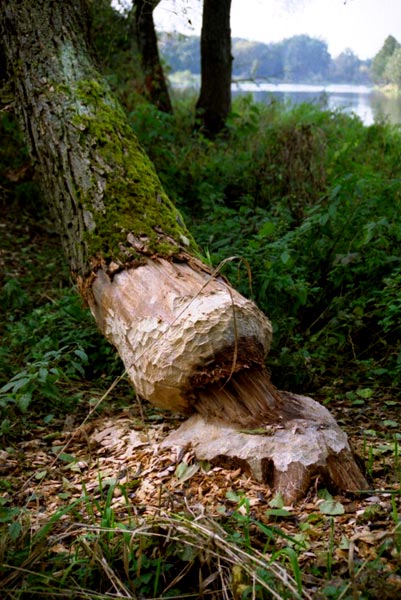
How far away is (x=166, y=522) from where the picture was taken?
2.19 meters

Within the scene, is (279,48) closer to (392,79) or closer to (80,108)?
(392,79)

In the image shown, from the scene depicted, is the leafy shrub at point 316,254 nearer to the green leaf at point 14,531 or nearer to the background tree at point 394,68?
the green leaf at point 14,531

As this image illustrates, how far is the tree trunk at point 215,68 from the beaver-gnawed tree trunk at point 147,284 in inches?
187

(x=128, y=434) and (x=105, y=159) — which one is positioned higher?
(x=105, y=159)

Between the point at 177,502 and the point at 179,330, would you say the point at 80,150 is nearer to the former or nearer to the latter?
the point at 179,330

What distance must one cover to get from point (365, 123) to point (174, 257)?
8.27 metres

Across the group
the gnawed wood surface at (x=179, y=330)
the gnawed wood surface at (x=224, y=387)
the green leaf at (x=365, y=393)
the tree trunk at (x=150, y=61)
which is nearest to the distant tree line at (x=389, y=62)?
the tree trunk at (x=150, y=61)

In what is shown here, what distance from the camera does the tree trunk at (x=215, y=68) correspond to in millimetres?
8844

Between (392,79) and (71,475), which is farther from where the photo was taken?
(392,79)

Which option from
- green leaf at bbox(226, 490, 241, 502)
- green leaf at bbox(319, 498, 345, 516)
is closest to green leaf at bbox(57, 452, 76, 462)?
green leaf at bbox(226, 490, 241, 502)

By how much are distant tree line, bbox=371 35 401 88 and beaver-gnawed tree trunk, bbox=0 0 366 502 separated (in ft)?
34.6

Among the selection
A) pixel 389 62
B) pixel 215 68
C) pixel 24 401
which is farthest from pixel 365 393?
pixel 389 62

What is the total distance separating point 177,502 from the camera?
243 centimetres

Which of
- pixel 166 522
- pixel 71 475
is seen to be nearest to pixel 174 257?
pixel 71 475
